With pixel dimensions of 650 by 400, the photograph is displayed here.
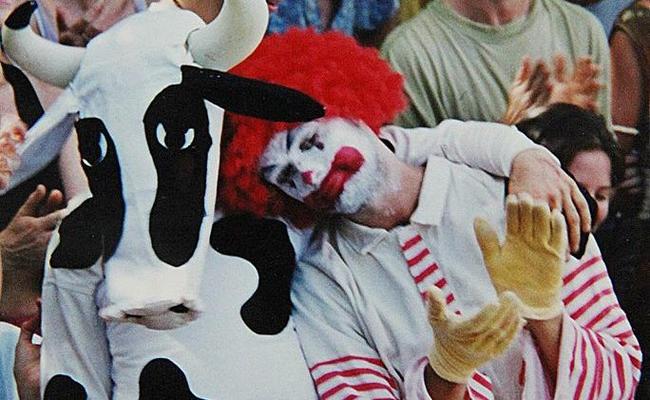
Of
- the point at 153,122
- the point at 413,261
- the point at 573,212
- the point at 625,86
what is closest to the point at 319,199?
the point at 413,261

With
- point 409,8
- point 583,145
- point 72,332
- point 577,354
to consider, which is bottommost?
point 577,354

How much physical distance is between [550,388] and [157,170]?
27.8 inches

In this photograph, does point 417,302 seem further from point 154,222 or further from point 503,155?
point 154,222

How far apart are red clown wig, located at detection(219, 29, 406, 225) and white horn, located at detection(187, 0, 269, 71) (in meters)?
0.02

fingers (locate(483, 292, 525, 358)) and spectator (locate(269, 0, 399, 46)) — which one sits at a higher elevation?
spectator (locate(269, 0, 399, 46))

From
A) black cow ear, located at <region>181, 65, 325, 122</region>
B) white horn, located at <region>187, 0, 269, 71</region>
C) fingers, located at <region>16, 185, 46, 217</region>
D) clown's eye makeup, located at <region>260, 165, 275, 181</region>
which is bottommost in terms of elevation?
fingers, located at <region>16, 185, 46, 217</region>

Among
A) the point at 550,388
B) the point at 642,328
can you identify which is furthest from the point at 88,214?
the point at 642,328

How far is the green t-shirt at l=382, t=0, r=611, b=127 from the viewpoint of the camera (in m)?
1.63

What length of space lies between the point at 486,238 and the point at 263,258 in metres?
0.35

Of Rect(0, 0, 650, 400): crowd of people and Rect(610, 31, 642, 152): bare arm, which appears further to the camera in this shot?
Rect(610, 31, 642, 152): bare arm

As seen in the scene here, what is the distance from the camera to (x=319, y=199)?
1.61 metres

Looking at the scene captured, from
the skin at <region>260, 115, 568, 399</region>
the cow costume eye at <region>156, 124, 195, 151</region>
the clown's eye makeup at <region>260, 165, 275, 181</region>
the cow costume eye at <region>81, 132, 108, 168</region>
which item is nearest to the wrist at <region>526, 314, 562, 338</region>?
the skin at <region>260, 115, 568, 399</region>

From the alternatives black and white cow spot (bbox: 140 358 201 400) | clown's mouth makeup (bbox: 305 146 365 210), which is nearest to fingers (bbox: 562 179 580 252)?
clown's mouth makeup (bbox: 305 146 365 210)

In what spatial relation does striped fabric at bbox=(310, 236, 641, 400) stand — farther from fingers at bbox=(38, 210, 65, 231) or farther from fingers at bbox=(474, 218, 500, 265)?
fingers at bbox=(38, 210, 65, 231)
